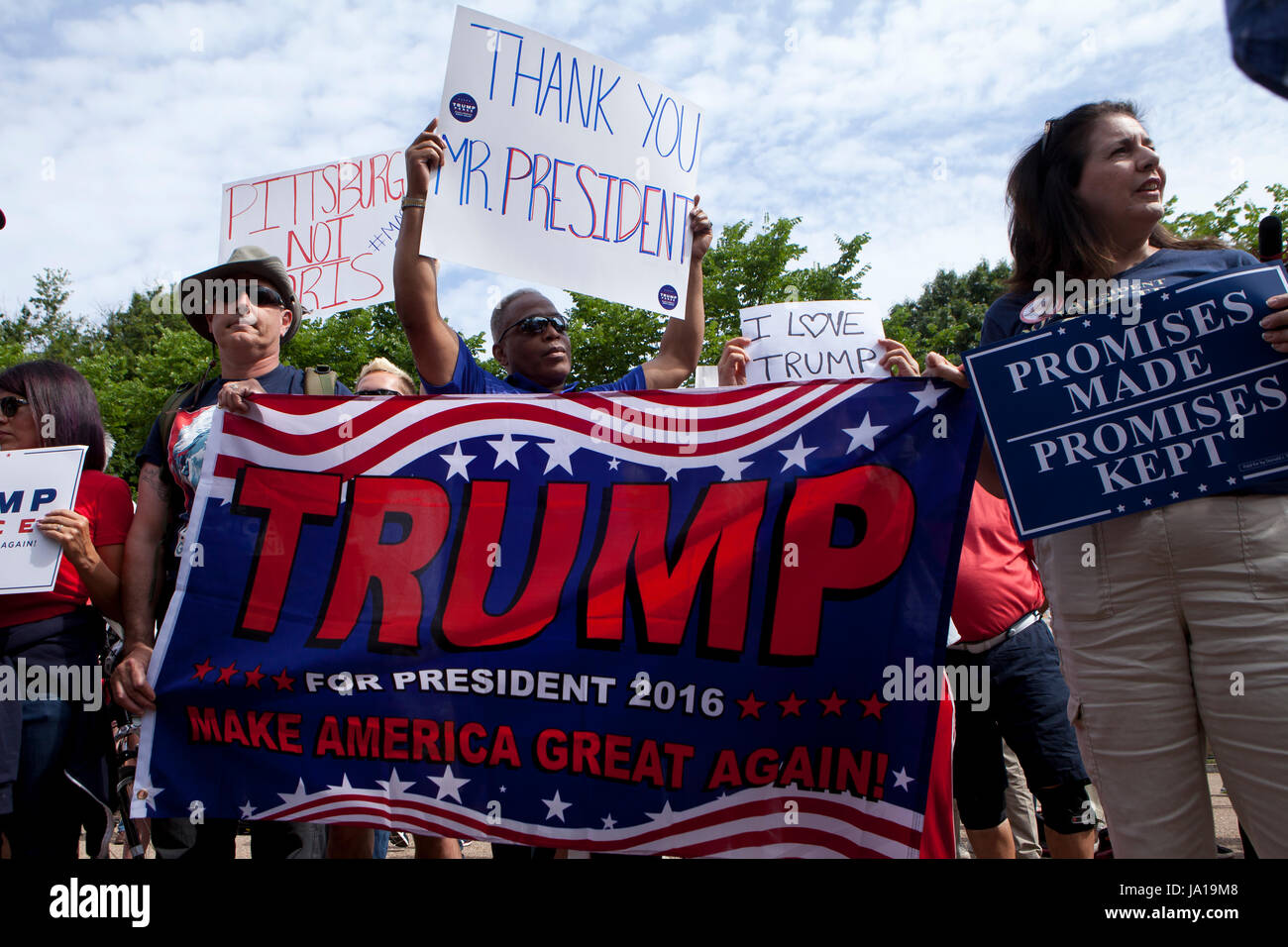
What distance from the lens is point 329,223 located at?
4664 mm

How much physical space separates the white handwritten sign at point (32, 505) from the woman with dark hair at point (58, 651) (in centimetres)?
4

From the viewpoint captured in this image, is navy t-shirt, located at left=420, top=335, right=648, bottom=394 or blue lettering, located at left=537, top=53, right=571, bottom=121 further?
blue lettering, located at left=537, top=53, right=571, bottom=121

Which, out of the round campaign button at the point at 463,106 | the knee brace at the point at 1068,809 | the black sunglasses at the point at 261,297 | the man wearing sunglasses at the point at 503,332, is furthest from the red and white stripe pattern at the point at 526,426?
the knee brace at the point at 1068,809

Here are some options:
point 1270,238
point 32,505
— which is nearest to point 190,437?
point 32,505

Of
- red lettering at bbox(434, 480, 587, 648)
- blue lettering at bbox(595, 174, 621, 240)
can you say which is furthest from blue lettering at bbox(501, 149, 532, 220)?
red lettering at bbox(434, 480, 587, 648)

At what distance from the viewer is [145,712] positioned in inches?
103

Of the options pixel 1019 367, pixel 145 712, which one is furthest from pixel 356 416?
pixel 1019 367

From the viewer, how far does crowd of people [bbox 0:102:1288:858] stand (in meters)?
1.90

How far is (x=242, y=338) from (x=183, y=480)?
0.52m

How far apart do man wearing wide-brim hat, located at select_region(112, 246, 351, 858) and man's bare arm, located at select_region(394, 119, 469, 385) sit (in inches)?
18.5

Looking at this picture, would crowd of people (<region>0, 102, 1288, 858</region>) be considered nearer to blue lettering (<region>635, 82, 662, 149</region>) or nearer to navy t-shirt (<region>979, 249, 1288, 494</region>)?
navy t-shirt (<region>979, 249, 1288, 494</region>)

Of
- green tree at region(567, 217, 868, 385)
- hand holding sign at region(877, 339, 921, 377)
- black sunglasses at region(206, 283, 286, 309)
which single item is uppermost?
green tree at region(567, 217, 868, 385)
